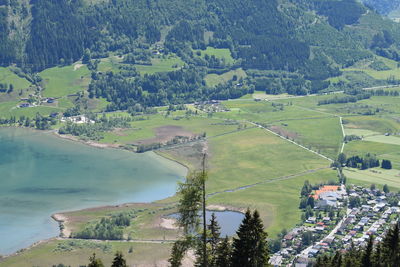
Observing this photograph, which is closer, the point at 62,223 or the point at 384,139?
the point at 62,223

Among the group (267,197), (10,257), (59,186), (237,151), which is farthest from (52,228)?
(237,151)

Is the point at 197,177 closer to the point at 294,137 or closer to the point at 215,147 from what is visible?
the point at 215,147

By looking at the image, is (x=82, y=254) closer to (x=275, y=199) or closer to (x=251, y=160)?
(x=275, y=199)

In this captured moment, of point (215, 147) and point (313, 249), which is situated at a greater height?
point (215, 147)

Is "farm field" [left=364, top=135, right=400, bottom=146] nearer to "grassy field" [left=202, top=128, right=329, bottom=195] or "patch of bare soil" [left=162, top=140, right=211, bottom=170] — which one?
"grassy field" [left=202, top=128, right=329, bottom=195]

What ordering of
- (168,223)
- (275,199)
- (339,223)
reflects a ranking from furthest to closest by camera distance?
(275,199) < (168,223) < (339,223)

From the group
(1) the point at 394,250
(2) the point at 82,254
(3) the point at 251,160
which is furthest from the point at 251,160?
(1) the point at 394,250

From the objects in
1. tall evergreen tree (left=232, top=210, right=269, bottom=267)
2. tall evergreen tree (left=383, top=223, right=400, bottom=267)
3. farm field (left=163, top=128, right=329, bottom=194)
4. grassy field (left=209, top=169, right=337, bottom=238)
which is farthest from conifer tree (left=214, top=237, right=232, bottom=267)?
farm field (left=163, top=128, right=329, bottom=194)
